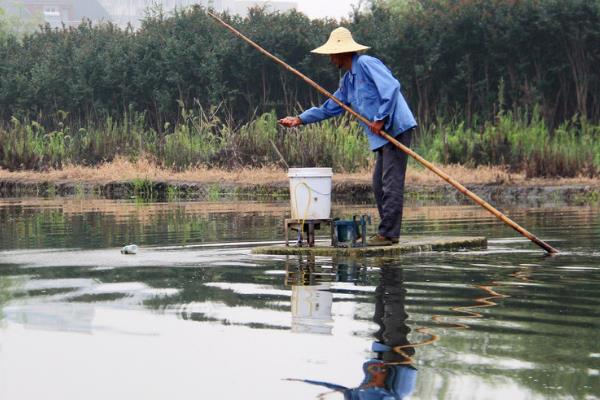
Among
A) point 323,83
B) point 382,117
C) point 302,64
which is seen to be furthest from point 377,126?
point 323,83

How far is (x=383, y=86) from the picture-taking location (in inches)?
501

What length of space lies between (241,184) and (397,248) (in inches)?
587

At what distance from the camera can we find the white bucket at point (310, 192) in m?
12.7

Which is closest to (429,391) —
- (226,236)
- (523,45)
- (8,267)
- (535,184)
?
(8,267)

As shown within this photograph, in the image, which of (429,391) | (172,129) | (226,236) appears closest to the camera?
(429,391)

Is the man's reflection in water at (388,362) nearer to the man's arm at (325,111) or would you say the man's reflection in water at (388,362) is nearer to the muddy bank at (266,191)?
the man's arm at (325,111)

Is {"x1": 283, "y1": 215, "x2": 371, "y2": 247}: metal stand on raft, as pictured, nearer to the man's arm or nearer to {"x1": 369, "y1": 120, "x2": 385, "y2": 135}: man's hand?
{"x1": 369, "y1": 120, "x2": 385, "y2": 135}: man's hand

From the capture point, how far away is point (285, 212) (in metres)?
20.2

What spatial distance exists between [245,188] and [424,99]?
6084mm

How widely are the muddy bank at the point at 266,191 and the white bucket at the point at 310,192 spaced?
10.2 meters

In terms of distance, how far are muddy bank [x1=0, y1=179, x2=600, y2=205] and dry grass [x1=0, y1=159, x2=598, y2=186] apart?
13 cm

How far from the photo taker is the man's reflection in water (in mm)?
5852

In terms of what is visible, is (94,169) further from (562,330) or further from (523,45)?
A: (562,330)

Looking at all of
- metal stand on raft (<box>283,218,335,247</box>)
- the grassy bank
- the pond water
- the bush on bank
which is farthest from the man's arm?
the bush on bank
